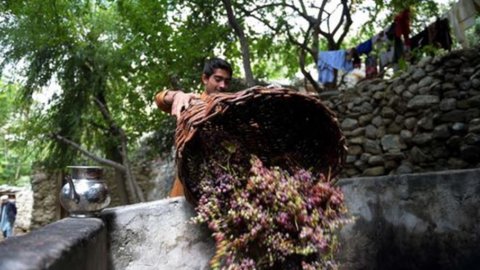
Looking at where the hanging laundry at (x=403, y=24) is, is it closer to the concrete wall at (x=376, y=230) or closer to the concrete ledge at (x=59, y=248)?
the concrete wall at (x=376, y=230)

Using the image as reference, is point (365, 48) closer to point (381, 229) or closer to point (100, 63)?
point (100, 63)

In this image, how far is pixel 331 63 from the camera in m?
8.12

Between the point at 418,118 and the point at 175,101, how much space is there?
4856mm

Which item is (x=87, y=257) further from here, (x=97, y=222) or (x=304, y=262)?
(x=304, y=262)

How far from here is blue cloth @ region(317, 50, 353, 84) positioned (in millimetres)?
8070

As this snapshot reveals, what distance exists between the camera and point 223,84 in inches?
86.0

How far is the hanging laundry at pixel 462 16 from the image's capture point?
616cm

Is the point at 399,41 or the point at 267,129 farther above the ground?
the point at 399,41

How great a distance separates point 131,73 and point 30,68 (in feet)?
6.86

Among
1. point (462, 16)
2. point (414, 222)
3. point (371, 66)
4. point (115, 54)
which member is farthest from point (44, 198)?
point (414, 222)

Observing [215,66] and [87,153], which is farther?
[87,153]

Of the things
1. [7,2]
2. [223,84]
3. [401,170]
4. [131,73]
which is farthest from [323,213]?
[131,73]

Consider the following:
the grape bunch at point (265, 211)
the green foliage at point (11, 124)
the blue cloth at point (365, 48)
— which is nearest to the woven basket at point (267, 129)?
the grape bunch at point (265, 211)

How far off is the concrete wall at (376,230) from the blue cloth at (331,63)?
599cm
